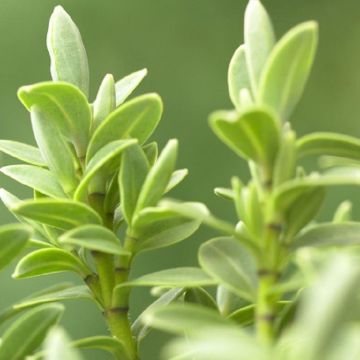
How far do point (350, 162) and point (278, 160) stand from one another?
35 mm

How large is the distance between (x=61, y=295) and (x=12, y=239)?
0.21 feet

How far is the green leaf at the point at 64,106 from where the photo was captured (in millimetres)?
307

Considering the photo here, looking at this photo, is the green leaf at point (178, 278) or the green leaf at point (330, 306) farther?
the green leaf at point (178, 278)

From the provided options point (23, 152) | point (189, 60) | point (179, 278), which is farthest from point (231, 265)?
point (189, 60)

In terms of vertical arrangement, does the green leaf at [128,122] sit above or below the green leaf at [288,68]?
below

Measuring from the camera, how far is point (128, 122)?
314mm

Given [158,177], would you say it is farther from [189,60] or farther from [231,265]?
[189,60]

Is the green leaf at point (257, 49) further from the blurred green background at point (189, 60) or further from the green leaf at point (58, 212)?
the blurred green background at point (189, 60)

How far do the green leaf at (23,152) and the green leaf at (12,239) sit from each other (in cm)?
9

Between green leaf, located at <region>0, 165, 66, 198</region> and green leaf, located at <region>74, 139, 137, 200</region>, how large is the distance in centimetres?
1

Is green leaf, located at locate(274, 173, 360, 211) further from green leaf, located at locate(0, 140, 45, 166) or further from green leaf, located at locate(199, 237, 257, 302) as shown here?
green leaf, located at locate(0, 140, 45, 166)

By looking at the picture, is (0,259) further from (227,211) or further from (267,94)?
(227,211)

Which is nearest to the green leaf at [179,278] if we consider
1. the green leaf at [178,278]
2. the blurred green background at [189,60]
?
the green leaf at [178,278]

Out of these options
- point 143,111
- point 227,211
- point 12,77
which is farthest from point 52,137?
point 12,77
